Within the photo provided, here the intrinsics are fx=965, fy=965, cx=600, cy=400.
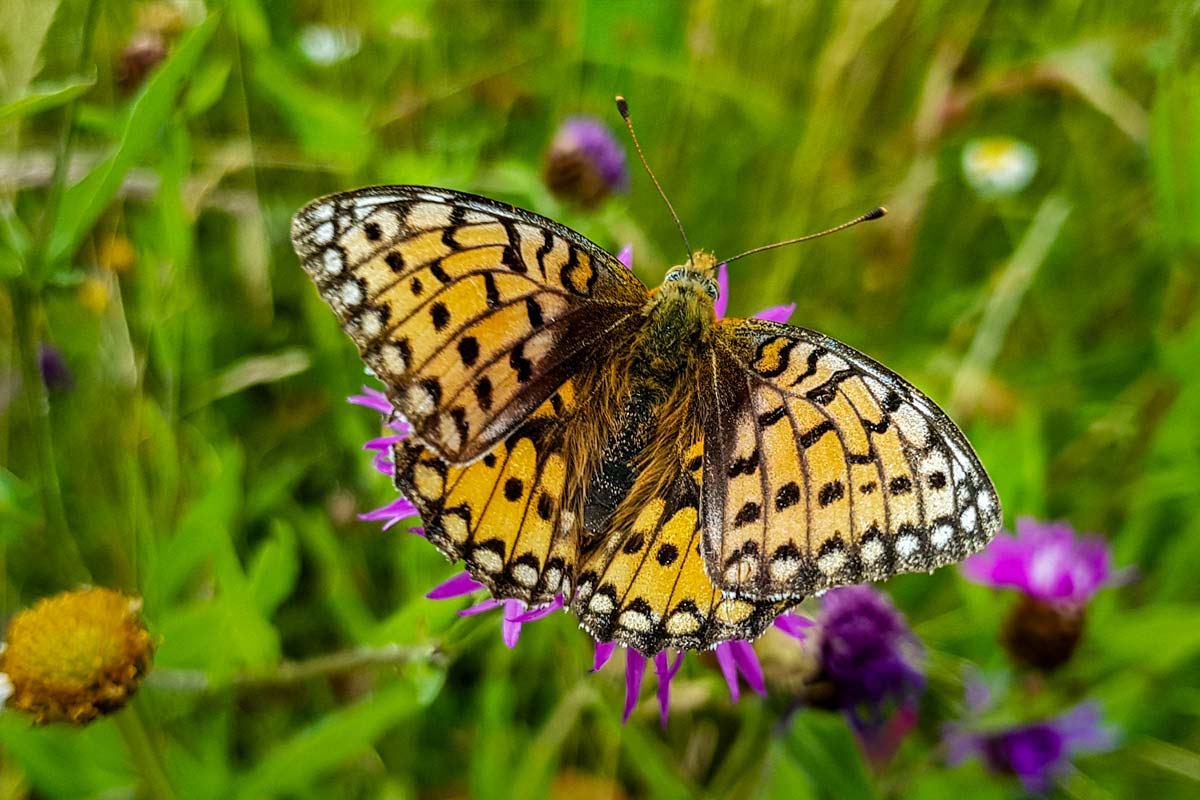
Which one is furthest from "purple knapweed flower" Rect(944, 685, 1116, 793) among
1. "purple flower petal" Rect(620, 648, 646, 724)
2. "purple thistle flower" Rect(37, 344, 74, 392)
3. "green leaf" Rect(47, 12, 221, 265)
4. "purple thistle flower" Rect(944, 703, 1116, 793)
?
"purple thistle flower" Rect(37, 344, 74, 392)

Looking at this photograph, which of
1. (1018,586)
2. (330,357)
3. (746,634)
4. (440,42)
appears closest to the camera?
(746,634)

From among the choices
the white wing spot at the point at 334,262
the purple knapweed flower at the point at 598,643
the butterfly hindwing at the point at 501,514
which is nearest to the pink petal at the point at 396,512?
the purple knapweed flower at the point at 598,643

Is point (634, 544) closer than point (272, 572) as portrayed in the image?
Yes

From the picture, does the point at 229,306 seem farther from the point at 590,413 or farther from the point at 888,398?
the point at 888,398

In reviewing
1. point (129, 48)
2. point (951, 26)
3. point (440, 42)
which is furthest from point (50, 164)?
point (951, 26)

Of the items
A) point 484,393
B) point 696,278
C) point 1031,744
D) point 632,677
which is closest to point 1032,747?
point 1031,744

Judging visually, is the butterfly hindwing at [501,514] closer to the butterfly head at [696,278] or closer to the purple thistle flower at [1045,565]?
the butterfly head at [696,278]

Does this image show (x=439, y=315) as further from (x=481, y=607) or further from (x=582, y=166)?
(x=582, y=166)
